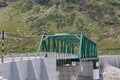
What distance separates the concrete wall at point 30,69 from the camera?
43.8 metres

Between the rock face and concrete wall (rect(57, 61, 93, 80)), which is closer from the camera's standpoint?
concrete wall (rect(57, 61, 93, 80))

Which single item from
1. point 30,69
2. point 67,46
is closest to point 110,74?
point 67,46

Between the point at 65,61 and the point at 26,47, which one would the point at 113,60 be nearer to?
the point at 26,47

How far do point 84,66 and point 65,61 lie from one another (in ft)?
78.1

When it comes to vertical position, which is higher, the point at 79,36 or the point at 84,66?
the point at 79,36

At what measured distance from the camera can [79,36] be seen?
103 m

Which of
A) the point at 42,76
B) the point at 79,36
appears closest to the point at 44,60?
the point at 42,76

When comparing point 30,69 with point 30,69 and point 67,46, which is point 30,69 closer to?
point 30,69

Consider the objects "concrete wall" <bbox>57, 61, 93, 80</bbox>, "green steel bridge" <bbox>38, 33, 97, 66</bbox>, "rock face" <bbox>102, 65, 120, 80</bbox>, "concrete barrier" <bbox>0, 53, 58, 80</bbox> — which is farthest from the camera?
"rock face" <bbox>102, 65, 120, 80</bbox>

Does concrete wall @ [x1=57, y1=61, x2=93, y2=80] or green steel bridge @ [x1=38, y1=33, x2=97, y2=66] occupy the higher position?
green steel bridge @ [x1=38, y1=33, x2=97, y2=66]

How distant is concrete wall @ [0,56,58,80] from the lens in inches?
1725

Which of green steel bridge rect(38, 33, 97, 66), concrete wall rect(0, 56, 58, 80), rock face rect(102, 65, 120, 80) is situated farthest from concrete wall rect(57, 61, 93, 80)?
concrete wall rect(0, 56, 58, 80)

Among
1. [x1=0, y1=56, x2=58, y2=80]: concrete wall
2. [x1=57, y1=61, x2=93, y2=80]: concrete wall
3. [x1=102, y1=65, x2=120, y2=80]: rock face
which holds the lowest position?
[x1=102, y1=65, x2=120, y2=80]: rock face

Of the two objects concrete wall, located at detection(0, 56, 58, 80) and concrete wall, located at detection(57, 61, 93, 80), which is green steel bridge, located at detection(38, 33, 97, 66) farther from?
concrete wall, located at detection(0, 56, 58, 80)
